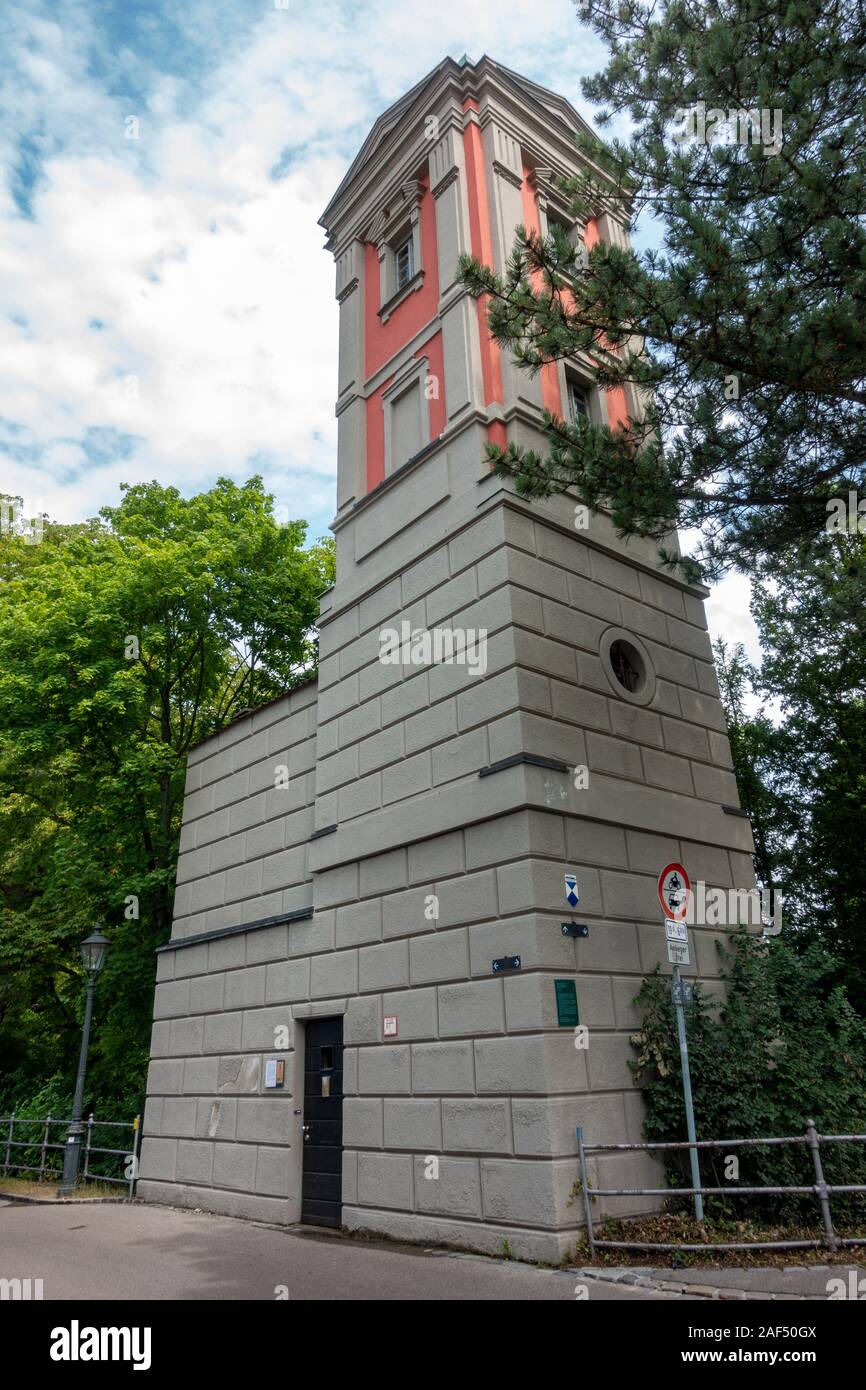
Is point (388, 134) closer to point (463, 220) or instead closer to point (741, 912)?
point (463, 220)

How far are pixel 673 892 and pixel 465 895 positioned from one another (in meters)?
2.32

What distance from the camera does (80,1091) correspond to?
51.9 ft

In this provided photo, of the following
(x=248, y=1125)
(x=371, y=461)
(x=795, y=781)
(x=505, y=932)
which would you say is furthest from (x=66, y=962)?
(x=795, y=781)

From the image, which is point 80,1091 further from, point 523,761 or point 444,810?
point 523,761

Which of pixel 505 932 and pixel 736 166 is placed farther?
pixel 505 932

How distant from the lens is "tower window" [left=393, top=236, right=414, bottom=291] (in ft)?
49.5

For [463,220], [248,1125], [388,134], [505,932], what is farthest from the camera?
[388,134]

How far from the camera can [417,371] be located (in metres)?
13.8

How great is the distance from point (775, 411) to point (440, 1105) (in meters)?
8.40

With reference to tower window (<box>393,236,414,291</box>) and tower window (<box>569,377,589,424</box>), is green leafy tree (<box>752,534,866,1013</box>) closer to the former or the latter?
tower window (<box>569,377,589,424</box>)

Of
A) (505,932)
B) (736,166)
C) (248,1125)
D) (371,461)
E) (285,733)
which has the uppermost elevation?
(371,461)

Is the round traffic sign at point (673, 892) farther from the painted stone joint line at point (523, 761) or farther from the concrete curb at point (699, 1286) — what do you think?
the concrete curb at point (699, 1286)

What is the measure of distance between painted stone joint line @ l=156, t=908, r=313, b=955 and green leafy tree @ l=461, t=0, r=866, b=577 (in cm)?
679

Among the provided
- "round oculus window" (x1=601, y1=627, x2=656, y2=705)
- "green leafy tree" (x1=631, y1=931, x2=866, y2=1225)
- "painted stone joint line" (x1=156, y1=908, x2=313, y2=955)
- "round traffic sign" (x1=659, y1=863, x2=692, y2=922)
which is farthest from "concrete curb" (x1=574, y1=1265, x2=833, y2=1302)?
"round oculus window" (x1=601, y1=627, x2=656, y2=705)
